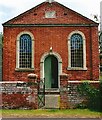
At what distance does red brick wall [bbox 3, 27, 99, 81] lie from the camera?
21.7m

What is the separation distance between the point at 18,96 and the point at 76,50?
7539mm

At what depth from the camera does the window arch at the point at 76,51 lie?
21.8 meters

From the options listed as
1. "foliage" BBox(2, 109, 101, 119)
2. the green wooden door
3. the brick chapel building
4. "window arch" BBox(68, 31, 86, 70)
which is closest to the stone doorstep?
"foliage" BBox(2, 109, 101, 119)

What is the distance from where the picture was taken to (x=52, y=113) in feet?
47.3

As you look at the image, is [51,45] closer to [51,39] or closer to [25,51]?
Result: [51,39]

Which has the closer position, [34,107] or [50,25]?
[34,107]

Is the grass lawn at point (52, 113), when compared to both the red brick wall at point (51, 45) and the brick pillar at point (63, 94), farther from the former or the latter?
the red brick wall at point (51, 45)

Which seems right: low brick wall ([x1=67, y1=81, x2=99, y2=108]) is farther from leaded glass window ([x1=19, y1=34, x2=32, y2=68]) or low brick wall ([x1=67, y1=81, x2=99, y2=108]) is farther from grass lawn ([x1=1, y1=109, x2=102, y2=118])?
leaded glass window ([x1=19, y1=34, x2=32, y2=68])

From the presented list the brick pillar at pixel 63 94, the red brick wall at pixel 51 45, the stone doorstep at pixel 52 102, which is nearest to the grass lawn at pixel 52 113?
the brick pillar at pixel 63 94

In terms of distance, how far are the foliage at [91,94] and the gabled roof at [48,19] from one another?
23.4 feet

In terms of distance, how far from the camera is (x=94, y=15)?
43688 mm

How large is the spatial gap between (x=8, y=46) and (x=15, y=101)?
6.98 m

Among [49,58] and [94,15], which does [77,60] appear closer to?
[49,58]

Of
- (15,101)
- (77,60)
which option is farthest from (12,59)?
(15,101)
